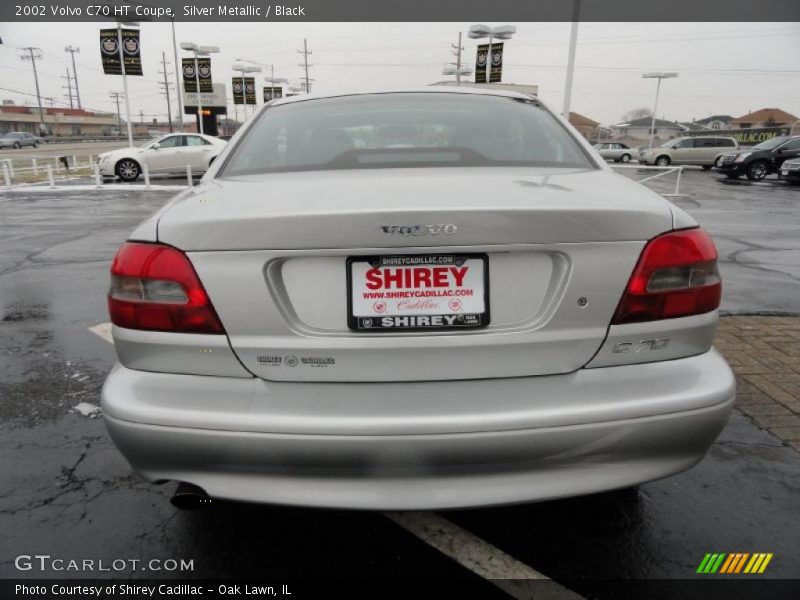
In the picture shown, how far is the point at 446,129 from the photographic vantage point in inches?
99.9

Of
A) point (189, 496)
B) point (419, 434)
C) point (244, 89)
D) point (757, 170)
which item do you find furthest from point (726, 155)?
point (244, 89)

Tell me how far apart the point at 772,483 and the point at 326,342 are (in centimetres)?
205

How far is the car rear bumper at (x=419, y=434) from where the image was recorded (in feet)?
4.97

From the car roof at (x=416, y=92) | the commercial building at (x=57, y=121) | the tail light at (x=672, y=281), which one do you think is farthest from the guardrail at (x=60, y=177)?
the commercial building at (x=57, y=121)

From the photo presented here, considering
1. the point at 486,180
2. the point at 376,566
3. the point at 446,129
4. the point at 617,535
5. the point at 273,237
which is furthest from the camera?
the point at 446,129

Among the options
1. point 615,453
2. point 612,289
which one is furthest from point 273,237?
point 615,453

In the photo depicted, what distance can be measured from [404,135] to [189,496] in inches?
66.0

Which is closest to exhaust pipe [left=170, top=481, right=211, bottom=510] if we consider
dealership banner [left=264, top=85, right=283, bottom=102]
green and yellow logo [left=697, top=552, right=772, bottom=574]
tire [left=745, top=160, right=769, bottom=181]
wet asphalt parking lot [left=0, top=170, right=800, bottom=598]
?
wet asphalt parking lot [left=0, top=170, right=800, bottom=598]

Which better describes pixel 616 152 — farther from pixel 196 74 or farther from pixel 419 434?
pixel 419 434

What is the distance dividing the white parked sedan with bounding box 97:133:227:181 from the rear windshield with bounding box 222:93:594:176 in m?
18.5

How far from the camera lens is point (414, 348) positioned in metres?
1.56

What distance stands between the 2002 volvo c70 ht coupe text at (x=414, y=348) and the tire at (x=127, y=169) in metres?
20.4

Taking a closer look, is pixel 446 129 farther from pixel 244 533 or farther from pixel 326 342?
pixel 244 533

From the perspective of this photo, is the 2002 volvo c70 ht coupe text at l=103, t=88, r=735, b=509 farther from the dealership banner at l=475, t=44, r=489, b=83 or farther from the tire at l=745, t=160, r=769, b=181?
the tire at l=745, t=160, r=769, b=181
